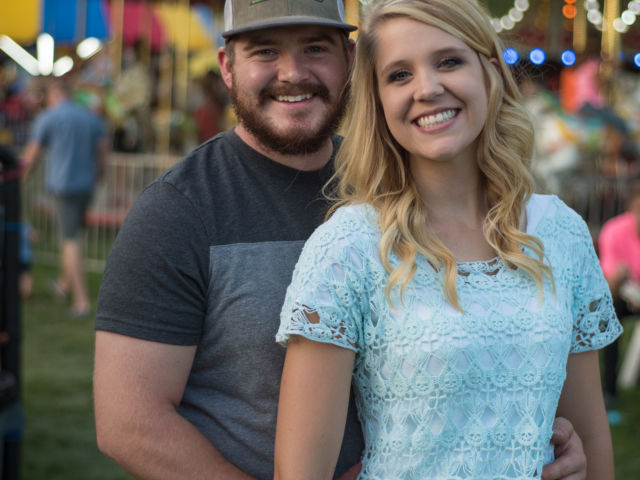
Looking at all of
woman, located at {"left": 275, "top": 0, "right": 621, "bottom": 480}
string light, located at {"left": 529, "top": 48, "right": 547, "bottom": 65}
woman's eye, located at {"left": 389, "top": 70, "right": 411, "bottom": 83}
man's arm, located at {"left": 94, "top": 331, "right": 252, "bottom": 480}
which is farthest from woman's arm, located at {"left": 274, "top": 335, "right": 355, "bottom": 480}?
string light, located at {"left": 529, "top": 48, "right": 547, "bottom": 65}

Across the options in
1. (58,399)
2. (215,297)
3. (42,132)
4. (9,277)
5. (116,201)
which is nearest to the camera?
(215,297)

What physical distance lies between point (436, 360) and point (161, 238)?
696 millimetres

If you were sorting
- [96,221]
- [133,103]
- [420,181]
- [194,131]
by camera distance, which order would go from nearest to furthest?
[420,181]
[96,221]
[194,131]
[133,103]

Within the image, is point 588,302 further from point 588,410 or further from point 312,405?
point 312,405

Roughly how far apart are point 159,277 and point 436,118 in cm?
73

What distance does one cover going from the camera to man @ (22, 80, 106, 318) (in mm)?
7992

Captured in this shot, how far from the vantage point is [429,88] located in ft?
6.27

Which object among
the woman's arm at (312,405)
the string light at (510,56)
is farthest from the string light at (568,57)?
the woman's arm at (312,405)

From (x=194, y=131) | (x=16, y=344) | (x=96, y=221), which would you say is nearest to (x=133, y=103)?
(x=194, y=131)

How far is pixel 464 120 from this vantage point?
6.47 feet

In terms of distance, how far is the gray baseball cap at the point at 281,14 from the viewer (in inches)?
86.4

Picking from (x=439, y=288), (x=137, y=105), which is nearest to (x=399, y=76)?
(x=439, y=288)

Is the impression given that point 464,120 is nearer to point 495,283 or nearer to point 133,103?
point 495,283

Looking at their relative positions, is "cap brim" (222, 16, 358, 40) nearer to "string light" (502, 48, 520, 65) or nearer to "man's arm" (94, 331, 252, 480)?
"string light" (502, 48, 520, 65)
